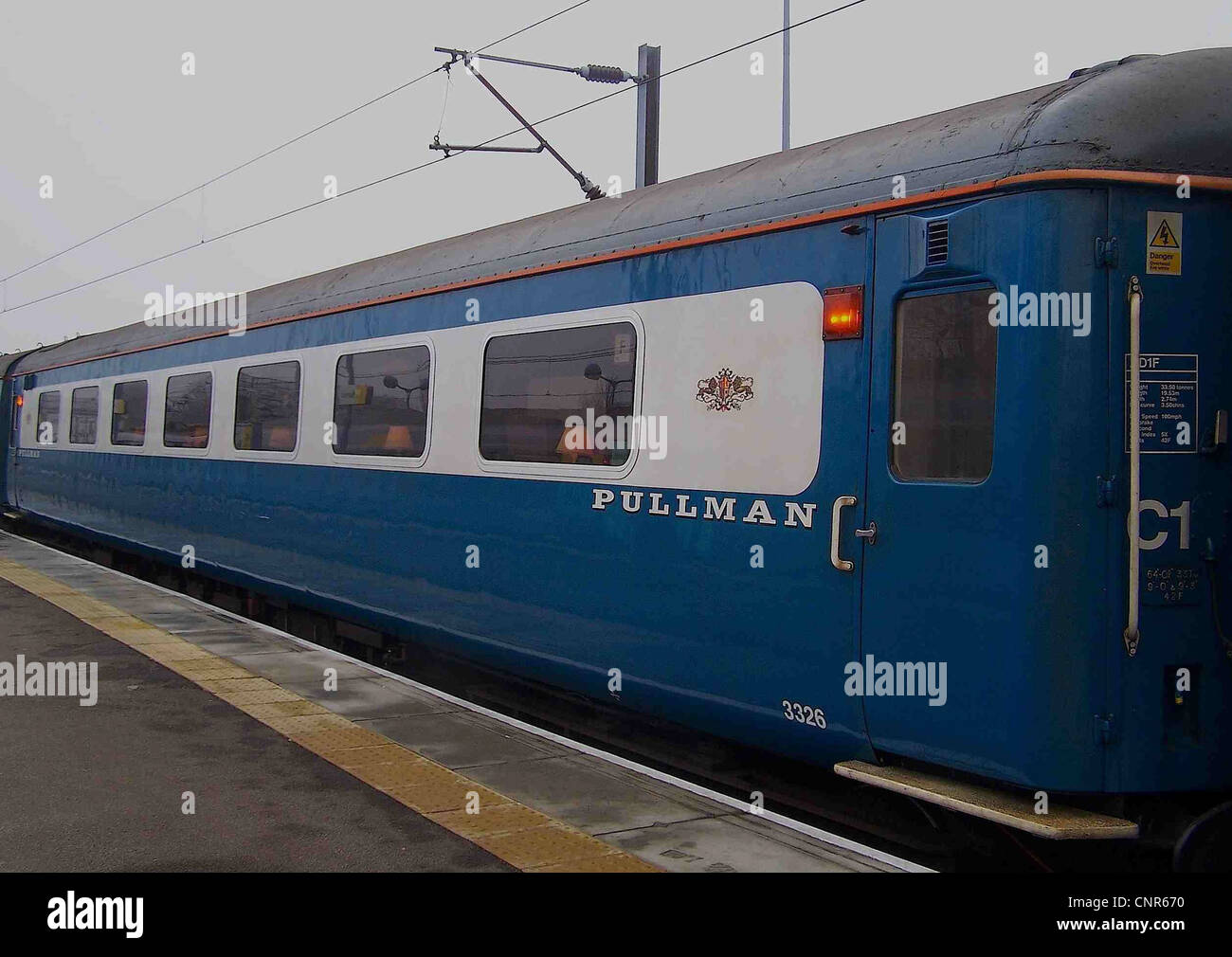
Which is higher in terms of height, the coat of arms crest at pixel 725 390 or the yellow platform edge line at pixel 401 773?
the coat of arms crest at pixel 725 390

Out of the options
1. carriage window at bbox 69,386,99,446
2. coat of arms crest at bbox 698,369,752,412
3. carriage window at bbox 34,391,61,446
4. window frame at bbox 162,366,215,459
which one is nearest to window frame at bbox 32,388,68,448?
carriage window at bbox 34,391,61,446

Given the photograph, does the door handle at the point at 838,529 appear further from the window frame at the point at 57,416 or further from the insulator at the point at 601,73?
the window frame at the point at 57,416

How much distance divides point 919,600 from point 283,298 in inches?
298

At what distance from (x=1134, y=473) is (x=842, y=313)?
4.33ft

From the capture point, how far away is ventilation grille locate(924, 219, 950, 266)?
14.7 feet

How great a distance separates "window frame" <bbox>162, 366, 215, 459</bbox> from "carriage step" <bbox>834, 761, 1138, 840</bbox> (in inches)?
321

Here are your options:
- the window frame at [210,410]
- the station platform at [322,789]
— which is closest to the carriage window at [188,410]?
the window frame at [210,410]

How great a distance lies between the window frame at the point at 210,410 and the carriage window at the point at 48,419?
5.46 metres

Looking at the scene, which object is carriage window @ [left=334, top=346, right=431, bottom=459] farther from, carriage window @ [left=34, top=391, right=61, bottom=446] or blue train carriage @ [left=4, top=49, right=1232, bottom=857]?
carriage window @ [left=34, top=391, right=61, bottom=446]

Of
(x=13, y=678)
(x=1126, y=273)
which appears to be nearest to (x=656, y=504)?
(x=1126, y=273)

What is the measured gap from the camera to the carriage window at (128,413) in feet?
45.2

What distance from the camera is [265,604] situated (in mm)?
11578

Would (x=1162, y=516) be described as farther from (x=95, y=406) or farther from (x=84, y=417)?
(x=84, y=417)
